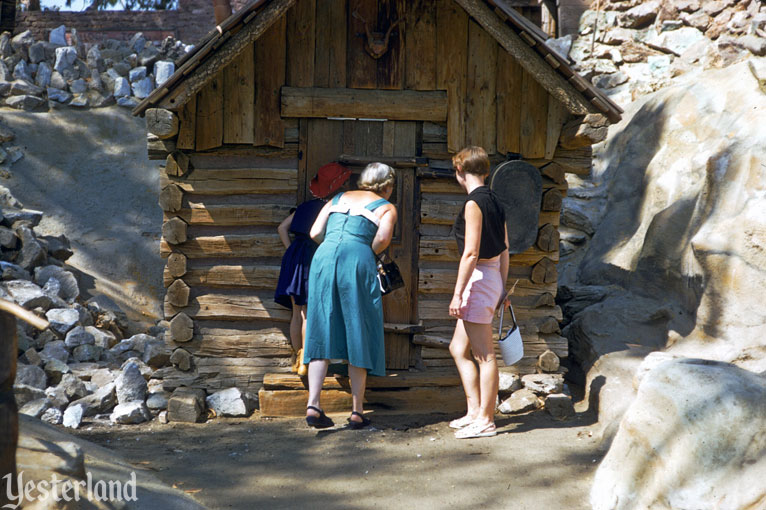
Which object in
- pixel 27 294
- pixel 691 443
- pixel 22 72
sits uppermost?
pixel 22 72

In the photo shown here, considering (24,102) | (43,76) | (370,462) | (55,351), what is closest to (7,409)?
(370,462)

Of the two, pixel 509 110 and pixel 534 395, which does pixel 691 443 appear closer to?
pixel 534 395

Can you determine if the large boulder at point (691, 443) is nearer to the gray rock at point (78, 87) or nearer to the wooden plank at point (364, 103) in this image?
the wooden plank at point (364, 103)

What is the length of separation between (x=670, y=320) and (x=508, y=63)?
302 centimetres

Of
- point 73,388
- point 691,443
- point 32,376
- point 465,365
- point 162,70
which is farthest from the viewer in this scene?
point 162,70

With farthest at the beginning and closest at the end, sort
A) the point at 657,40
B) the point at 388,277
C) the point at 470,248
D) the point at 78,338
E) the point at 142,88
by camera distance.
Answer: the point at 142,88
the point at 657,40
the point at 78,338
the point at 388,277
the point at 470,248

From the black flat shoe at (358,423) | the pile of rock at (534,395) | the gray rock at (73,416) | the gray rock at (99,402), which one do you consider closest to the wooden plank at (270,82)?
the black flat shoe at (358,423)

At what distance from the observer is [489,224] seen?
545cm

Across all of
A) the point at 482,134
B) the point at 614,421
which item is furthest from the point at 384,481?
the point at 482,134

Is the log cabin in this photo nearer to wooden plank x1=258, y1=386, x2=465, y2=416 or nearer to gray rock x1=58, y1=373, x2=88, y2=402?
wooden plank x1=258, y1=386, x2=465, y2=416

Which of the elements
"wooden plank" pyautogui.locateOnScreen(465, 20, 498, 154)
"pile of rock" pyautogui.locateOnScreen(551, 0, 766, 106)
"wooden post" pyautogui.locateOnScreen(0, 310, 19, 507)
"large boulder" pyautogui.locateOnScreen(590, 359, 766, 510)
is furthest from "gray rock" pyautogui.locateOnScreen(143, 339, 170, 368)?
"pile of rock" pyautogui.locateOnScreen(551, 0, 766, 106)

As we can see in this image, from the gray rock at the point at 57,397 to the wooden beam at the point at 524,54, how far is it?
4921mm

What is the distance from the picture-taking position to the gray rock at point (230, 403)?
6.43 metres

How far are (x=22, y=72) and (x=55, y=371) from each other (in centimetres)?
994
